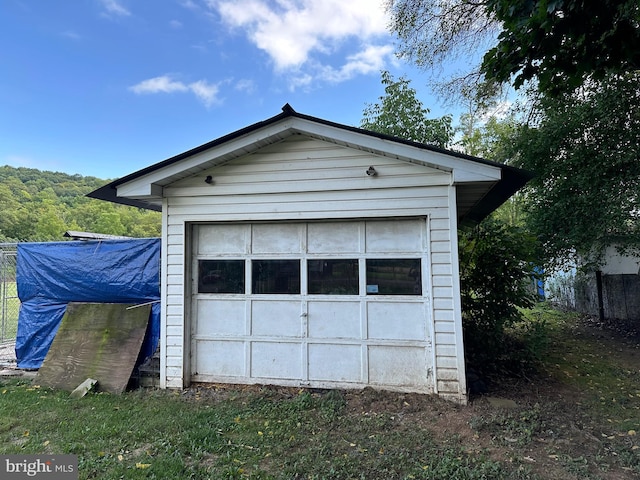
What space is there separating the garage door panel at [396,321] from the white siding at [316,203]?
0.19 meters

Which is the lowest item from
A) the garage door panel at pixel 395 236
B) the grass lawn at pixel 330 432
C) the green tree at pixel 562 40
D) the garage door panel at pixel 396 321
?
the grass lawn at pixel 330 432

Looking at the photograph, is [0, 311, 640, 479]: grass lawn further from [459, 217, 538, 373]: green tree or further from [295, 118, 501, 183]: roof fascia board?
[295, 118, 501, 183]: roof fascia board

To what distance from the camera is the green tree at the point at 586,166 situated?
6.14 meters

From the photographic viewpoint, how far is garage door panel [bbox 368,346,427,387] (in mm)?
4062

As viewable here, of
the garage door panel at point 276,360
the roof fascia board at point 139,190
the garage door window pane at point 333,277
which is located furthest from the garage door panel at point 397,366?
the roof fascia board at point 139,190

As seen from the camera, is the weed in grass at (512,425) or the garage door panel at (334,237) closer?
the weed in grass at (512,425)

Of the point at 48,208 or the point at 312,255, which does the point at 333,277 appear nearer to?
the point at 312,255

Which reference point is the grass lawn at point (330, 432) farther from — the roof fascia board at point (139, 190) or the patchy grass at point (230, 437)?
the roof fascia board at point (139, 190)

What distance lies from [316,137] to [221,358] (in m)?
3.13

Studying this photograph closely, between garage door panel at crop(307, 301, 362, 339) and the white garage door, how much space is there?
0.01 m

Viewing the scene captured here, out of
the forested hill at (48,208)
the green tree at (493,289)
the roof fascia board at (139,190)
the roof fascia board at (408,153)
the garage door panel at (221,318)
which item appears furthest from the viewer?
the forested hill at (48,208)

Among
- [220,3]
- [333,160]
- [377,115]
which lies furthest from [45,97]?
[333,160]

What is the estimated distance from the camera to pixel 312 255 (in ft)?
14.5

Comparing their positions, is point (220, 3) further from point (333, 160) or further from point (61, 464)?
point (61, 464)
